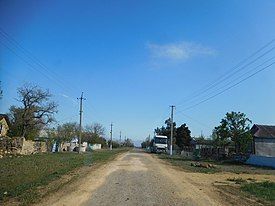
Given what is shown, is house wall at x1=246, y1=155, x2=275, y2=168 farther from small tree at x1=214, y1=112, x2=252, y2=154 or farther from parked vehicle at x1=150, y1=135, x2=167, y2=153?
parked vehicle at x1=150, y1=135, x2=167, y2=153

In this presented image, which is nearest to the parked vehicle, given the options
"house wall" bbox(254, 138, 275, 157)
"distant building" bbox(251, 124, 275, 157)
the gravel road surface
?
"distant building" bbox(251, 124, 275, 157)

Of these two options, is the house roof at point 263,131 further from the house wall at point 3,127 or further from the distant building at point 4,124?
the house wall at point 3,127

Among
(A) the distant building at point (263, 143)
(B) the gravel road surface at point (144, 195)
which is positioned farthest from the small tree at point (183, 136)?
(B) the gravel road surface at point (144, 195)

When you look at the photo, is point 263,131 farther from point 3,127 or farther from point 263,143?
point 3,127

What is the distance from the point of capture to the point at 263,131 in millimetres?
57281

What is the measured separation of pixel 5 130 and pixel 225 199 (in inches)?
2369

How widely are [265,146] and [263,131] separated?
7.82 ft

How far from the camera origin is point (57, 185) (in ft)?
54.1

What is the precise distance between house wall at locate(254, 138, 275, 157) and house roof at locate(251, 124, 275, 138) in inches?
23.5

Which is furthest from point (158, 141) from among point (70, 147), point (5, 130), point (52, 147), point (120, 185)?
point (120, 185)

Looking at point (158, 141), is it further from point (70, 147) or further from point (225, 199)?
point (225, 199)

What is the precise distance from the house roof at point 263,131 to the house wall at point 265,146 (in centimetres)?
60

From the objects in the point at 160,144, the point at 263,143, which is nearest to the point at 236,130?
the point at 263,143

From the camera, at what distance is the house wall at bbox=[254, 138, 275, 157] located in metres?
56.0
